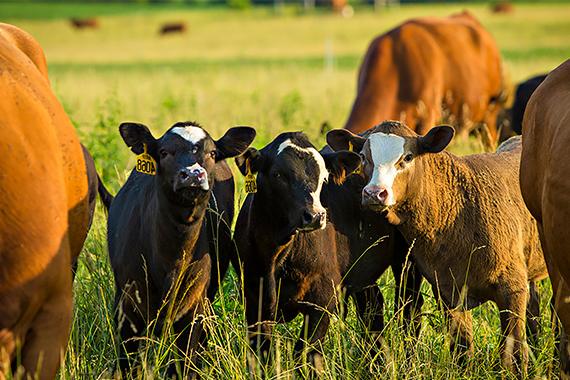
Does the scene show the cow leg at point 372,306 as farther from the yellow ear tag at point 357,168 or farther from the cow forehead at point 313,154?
the cow forehead at point 313,154

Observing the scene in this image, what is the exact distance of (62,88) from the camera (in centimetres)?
2875

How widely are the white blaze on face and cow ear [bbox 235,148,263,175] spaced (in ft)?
2.34

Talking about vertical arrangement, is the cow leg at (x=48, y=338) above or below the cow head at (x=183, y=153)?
below

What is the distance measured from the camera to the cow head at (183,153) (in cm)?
613

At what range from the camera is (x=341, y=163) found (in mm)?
6891

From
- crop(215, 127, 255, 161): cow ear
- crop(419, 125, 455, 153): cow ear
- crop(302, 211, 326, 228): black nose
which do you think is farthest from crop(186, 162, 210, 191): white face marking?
crop(419, 125, 455, 153): cow ear

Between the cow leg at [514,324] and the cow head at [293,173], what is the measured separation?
1289 mm

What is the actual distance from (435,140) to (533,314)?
1.53m

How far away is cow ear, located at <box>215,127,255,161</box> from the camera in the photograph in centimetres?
667

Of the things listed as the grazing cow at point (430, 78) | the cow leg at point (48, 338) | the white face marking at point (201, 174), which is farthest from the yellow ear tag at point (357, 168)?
the grazing cow at point (430, 78)

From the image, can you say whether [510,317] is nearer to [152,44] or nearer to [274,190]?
[274,190]

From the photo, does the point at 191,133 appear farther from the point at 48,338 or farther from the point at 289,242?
the point at 48,338

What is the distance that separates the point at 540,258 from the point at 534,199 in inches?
55.6

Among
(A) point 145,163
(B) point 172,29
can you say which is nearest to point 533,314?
(A) point 145,163
